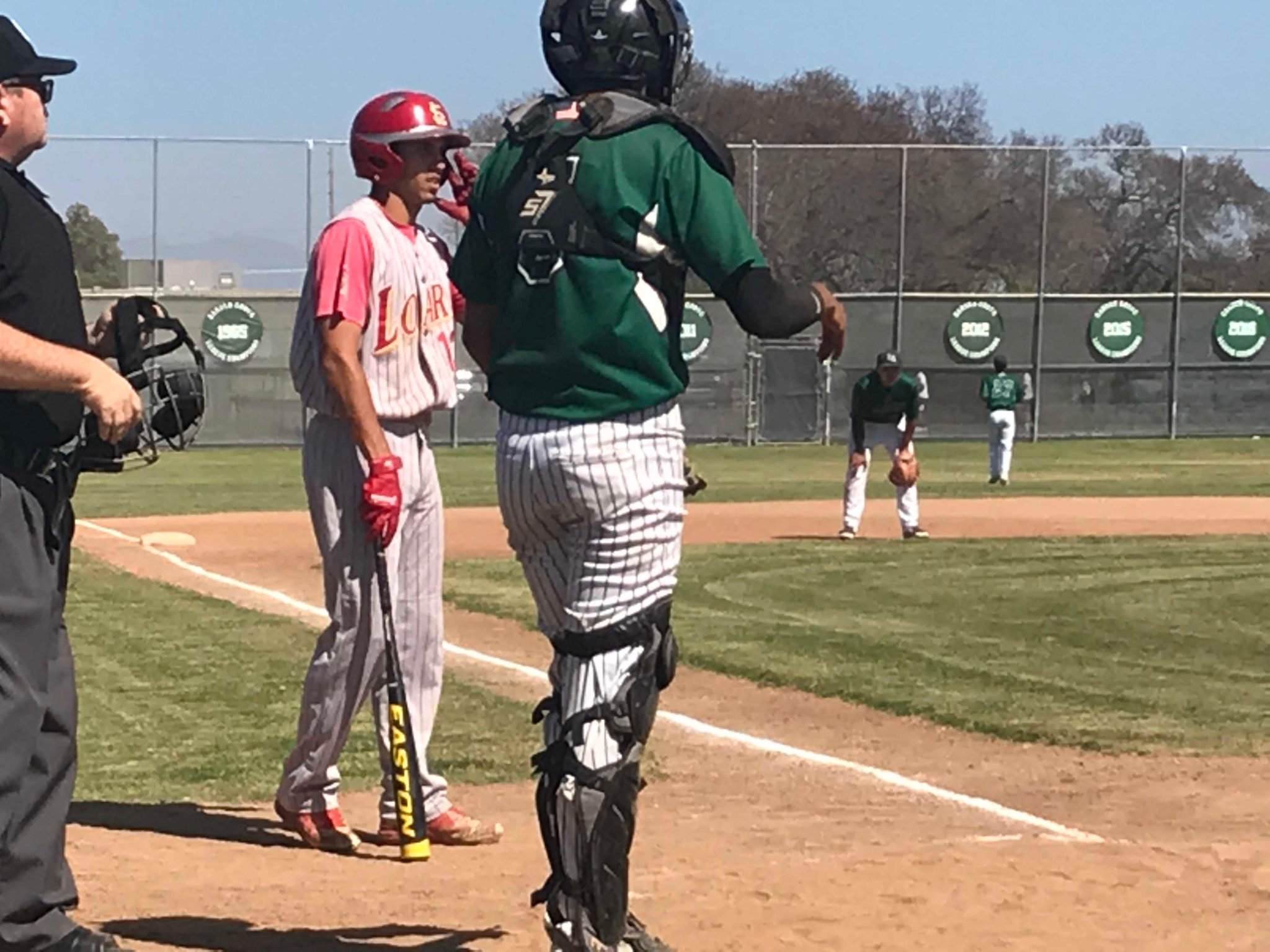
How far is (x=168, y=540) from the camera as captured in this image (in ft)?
61.3

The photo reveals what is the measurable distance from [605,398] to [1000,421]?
22.9 meters

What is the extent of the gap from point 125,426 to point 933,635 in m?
8.47

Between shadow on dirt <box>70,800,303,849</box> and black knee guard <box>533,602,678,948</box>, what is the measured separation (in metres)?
2.11

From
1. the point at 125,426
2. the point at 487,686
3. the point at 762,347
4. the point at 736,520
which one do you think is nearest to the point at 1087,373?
the point at 762,347

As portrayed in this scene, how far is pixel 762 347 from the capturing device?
38781 millimetres

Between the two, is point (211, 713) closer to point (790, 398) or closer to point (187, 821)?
point (187, 821)

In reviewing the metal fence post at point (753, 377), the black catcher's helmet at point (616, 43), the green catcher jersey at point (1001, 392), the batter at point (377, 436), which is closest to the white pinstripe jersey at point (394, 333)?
the batter at point (377, 436)

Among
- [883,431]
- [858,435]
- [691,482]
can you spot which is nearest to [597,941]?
[691,482]

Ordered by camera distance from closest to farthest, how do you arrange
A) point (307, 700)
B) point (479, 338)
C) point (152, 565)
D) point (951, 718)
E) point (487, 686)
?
point (479, 338), point (307, 700), point (951, 718), point (487, 686), point (152, 565)

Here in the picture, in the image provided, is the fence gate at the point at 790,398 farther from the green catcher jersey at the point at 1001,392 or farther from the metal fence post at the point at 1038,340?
the green catcher jersey at the point at 1001,392

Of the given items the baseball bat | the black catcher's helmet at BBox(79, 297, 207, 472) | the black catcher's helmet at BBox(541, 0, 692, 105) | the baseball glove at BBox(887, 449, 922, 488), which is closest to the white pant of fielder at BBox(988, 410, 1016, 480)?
the baseball glove at BBox(887, 449, 922, 488)

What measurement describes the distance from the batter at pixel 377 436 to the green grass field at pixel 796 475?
15.6 meters

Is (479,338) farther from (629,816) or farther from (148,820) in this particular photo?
(148,820)

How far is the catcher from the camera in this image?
19.0m
